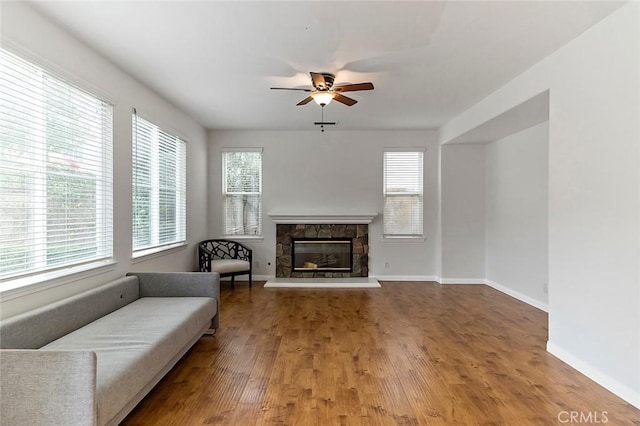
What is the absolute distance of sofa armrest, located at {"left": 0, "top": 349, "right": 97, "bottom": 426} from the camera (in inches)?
65.4

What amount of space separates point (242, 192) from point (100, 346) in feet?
14.7

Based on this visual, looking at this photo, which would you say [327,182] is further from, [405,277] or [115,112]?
[115,112]

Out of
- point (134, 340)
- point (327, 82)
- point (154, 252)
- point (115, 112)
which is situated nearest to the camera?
point (134, 340)

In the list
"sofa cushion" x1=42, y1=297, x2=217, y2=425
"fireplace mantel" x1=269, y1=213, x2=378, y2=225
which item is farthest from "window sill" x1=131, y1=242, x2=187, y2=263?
"fireplace mantel" x1=269, y1=213, x2=378, y2=225

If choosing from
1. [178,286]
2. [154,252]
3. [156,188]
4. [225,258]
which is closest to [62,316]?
[178,286]

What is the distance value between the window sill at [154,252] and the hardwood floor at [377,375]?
1.16 metres

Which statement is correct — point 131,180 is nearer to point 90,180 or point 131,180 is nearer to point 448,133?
point 90,180

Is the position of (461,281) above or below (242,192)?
below

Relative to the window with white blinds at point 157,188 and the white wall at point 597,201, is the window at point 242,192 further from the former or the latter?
the white wall at point 597,201

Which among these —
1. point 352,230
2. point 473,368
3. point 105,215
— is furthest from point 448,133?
point 105,215

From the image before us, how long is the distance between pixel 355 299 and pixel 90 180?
143 inches

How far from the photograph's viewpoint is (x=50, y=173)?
105 inches

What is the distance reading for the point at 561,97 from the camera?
10.0ft

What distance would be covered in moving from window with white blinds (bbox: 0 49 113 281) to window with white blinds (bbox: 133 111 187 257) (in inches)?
24.4
